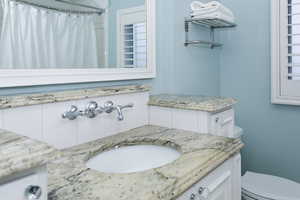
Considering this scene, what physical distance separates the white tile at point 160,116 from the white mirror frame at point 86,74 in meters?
0.19

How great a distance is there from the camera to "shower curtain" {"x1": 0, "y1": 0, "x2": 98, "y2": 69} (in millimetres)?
909

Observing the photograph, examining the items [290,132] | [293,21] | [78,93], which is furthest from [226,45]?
[78,93]

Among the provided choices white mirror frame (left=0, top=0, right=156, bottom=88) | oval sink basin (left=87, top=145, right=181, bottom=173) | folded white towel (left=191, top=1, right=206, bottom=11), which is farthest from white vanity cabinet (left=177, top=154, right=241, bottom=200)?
folded white towel (left=191, top=1, right=206, bottom=11)

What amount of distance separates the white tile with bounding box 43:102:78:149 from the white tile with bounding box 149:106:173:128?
0.47 m

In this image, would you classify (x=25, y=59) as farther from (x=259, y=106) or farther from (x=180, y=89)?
(x=259, y=106)

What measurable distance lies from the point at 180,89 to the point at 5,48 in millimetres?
1084

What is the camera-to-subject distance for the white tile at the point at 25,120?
0.88 meters

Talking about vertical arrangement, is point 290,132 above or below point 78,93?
below

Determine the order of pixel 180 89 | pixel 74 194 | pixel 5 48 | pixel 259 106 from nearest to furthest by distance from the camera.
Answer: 1. pixel 74 194
2. pixel 5 48
3. pixel 180 89
4. pixel 259 106

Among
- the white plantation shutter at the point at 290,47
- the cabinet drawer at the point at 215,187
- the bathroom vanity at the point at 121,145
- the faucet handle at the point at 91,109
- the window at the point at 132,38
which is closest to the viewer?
the bathroom vanity at the point at 121,145

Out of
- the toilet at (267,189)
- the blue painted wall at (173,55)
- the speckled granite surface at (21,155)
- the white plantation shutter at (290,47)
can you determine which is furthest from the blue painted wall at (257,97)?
the speckled granite surface at (21,155)

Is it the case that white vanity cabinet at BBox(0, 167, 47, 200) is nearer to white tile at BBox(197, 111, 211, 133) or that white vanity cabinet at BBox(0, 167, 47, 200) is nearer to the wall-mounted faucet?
the wall-mounted faucet

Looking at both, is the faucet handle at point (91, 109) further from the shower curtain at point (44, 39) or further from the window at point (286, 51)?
the window at point (286, 51)

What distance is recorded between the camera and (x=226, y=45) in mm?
2256
